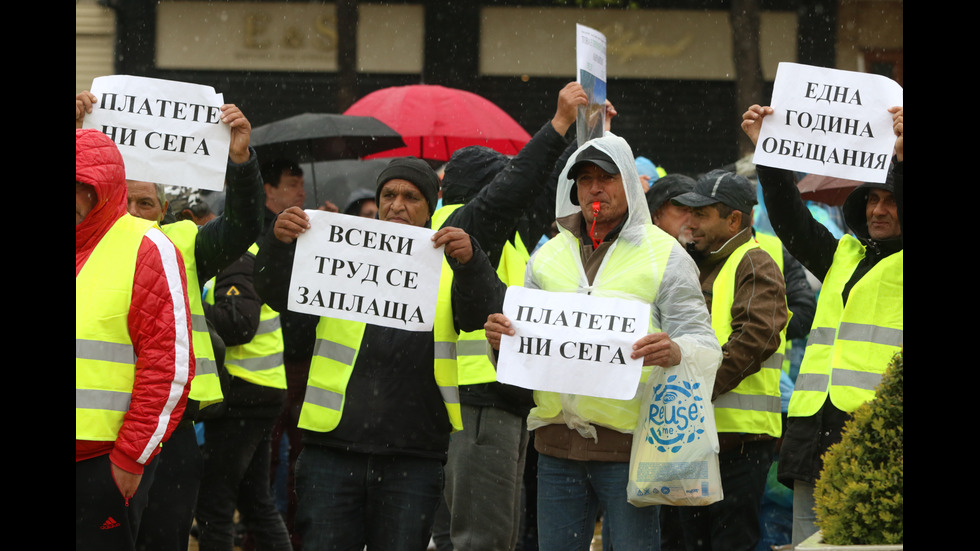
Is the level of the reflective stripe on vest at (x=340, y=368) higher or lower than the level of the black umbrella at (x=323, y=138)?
lower

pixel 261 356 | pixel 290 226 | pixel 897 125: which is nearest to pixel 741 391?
pixel 897 125

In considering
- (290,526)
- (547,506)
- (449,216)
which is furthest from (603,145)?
(290,526)

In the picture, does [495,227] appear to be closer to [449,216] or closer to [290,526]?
[449,216]

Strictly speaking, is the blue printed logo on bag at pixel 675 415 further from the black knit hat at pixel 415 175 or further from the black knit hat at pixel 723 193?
the black knit hat at pixel 723 193

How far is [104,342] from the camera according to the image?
4.15 m

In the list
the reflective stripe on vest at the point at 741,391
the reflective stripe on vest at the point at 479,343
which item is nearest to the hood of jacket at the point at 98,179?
the reflective stripe on vest at the point at 479,343

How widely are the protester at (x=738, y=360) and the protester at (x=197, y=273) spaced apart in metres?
2.11

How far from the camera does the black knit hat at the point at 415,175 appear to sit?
5043 millimetres

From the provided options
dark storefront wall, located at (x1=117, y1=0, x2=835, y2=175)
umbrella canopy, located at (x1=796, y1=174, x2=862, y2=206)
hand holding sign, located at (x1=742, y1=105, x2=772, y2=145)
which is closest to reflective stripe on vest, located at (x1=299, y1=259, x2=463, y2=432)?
hand holding sign, located at (x1=742, y1=105, x2=772, y2=145)

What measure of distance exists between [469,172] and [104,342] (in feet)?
8.03

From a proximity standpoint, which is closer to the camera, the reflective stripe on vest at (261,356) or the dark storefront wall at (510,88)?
the reflective stripe on vest at (261,356)

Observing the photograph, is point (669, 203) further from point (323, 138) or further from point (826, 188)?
point (323, 138)

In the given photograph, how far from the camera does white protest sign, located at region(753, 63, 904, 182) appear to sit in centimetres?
518

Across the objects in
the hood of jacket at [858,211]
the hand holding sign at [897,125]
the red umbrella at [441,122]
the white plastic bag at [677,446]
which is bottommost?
the white plastic bag at [677,446]
